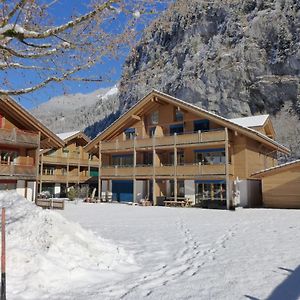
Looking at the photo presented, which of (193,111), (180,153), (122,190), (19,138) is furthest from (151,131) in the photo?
(19,138)

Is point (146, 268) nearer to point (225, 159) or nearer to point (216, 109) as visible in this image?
point (225, 159)

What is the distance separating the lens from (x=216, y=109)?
200 ft

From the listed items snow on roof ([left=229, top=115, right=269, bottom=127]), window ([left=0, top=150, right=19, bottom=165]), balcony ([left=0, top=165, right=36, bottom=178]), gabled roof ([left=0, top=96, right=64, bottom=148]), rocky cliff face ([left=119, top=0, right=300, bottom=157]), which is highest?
rocky cliff face ([left=119, top=0, right=300, bottom=157])

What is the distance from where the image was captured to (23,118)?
2759 centimetres

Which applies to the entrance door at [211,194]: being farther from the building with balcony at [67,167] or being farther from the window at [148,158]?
the building with balcony at [67,167]

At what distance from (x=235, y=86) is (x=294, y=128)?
40.9 feet

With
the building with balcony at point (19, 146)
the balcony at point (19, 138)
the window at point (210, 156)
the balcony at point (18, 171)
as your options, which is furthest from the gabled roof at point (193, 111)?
the balcony at point (18, 171)

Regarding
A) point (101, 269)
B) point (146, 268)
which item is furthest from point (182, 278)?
point (101, 269)

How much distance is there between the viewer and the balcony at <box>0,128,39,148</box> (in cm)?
2571

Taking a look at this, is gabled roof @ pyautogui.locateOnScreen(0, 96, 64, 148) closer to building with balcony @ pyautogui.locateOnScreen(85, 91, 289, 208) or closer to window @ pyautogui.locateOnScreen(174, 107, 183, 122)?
building with balcony @ pyautogui.locateOnScreen(85, 91, 289, 208)

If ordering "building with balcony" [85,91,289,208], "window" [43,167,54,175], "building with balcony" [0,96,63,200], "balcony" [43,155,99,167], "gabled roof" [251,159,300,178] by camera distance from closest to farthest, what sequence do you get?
"gabled roof" [251,159,300,178] < "building with balcony" [0,96,63,200] < "building with balcony" [85,91,289,208] < "balcony" [43,155,99,167] < "window" [43,167,54,175]

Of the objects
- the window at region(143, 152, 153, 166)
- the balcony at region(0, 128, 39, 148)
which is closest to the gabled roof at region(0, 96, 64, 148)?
the balcony at region(0, 128, 39, 148)

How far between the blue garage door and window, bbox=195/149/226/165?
881 cm

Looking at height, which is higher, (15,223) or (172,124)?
(172,124)
